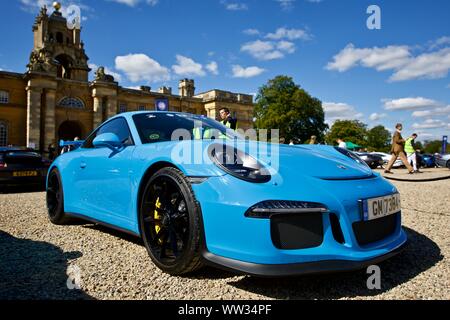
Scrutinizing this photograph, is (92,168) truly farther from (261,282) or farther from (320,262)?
(320,262)

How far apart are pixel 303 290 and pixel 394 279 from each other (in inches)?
28.4

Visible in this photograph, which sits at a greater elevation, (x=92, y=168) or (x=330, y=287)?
(x=92, y=168)

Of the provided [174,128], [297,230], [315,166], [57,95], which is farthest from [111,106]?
[297,230]

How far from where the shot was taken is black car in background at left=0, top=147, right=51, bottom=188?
28.0 ft

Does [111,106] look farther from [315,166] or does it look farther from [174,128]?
[315,166]

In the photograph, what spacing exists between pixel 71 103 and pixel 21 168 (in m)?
29.3

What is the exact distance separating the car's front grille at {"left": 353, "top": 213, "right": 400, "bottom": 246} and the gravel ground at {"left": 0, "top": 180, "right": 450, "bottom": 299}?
1.05 feet

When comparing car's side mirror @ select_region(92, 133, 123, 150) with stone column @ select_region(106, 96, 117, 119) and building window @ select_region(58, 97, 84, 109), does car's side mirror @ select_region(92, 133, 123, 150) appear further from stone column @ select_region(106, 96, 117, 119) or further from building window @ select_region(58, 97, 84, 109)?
building window @ select_region(58, 97, 84, 109)

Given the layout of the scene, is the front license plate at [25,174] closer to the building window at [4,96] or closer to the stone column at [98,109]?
the stone column at [98,109]

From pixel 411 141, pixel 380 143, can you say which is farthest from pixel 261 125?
pixel 380 143

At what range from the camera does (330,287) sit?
2.31 meters

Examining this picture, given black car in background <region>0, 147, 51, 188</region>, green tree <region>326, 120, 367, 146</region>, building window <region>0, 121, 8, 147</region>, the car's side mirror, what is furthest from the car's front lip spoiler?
green tree <region>326, 120, 367, 146</region>

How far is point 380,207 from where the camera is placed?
2.37m
